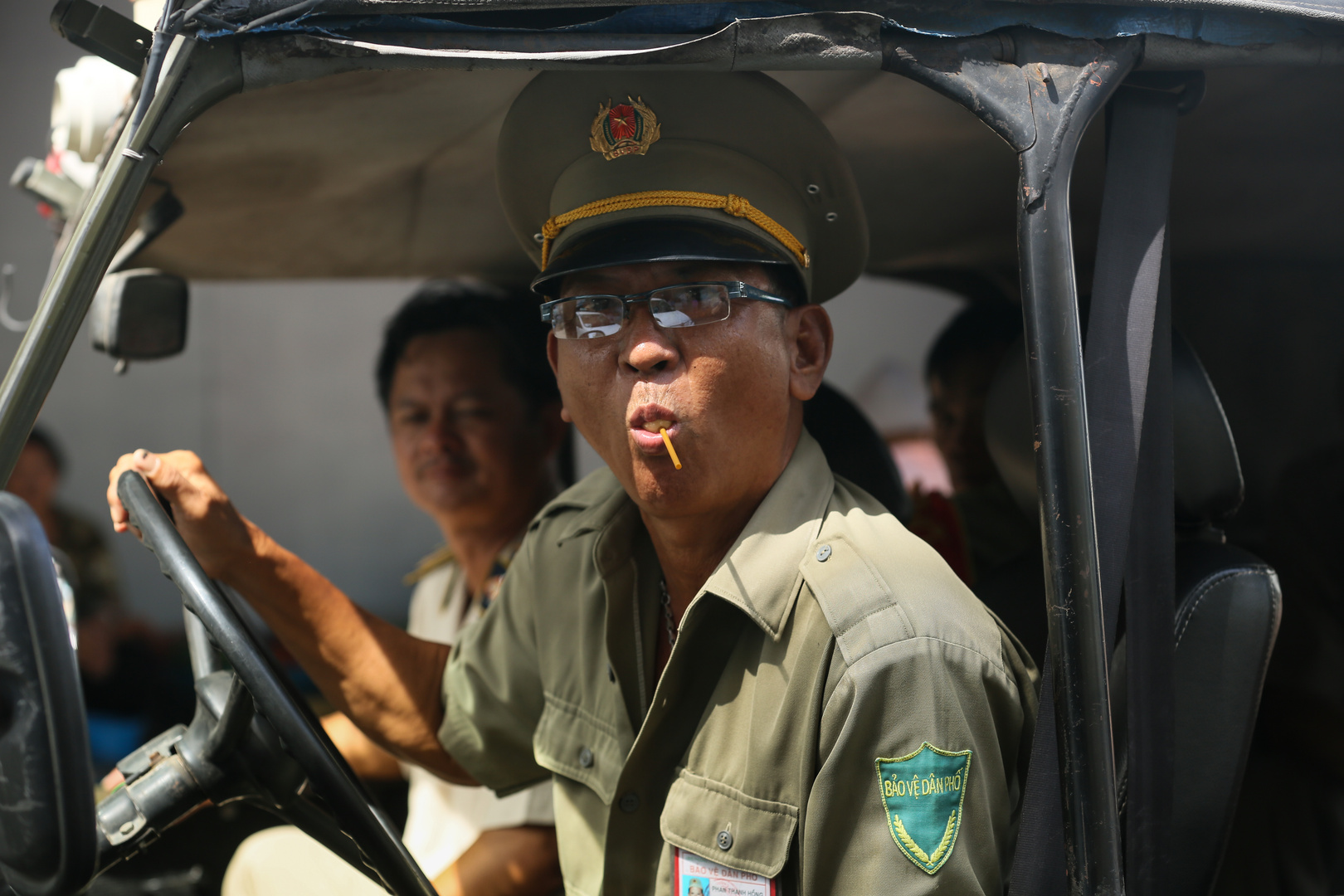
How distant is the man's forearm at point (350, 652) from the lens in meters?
1.75

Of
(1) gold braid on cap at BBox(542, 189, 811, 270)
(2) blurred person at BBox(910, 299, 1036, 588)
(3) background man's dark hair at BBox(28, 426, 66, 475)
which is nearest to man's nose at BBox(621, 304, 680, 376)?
(1) gold braid on cap at BBox(542, 189, 811, 270)

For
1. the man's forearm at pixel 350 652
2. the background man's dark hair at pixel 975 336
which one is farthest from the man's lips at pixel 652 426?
the background man's dark hair at pixel 975 336

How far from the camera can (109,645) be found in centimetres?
518

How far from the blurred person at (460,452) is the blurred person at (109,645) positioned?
2729 millimetres

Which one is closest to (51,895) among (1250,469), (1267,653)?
(1267,653)

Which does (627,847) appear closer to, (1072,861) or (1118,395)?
(1072,861)

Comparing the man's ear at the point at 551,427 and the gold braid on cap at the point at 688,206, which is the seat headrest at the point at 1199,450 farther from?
the man's ear at the point at 551,427

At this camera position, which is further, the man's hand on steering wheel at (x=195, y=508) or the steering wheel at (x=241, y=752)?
the man's hand on steering wheel at (x=195, y=508)

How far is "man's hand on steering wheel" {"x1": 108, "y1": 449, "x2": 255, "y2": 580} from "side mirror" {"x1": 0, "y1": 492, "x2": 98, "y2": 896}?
645 millimetres

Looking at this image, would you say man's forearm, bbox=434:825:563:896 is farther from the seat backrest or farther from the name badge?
the seat backrest

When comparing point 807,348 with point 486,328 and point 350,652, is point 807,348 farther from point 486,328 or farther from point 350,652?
point 486,328

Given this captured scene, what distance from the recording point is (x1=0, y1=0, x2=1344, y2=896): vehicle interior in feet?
3.77

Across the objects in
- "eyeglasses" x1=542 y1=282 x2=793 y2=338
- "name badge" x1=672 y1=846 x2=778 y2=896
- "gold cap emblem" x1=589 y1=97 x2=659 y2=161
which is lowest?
"name badge" x1=672 y1=846 x2=778 y2=896

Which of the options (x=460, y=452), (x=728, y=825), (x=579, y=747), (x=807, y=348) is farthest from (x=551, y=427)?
(x=728, y=825)
